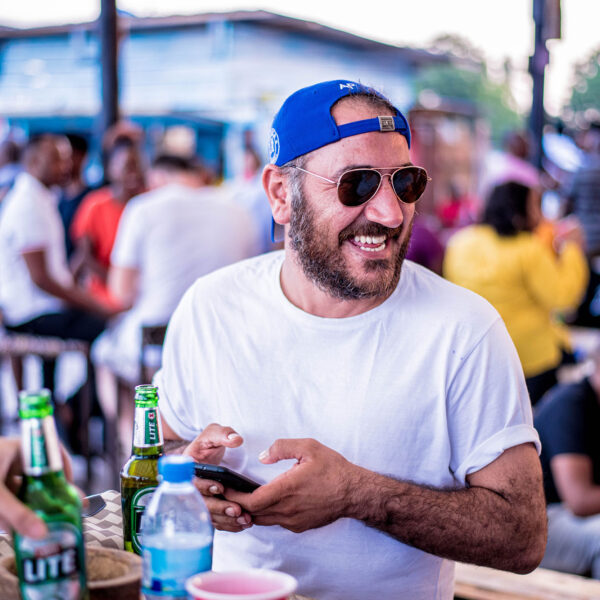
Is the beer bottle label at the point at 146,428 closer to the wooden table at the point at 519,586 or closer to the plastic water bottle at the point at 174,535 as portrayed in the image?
the plastic water bottle at the point at 174,535

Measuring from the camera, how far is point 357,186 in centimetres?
179

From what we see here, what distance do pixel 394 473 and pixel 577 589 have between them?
1179 millimetres

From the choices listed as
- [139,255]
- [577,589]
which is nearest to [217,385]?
[577,589]

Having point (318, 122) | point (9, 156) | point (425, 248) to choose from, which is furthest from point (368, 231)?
point (9, 156)

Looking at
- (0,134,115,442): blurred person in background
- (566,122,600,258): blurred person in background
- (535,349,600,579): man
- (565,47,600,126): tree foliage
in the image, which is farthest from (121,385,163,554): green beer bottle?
(565,47,600,126): tree foliage

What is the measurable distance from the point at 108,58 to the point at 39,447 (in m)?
5.31

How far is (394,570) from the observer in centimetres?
174

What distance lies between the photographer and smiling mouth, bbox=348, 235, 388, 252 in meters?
1.82

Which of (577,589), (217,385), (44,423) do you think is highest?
(44,423)

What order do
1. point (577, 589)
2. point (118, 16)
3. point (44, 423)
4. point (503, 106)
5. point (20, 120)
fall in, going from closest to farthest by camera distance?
point (44, 423)
point (577, 589)
point (118, 16)
point (20, 120)
point (503, 106)

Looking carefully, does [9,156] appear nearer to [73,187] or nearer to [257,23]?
[73,187]

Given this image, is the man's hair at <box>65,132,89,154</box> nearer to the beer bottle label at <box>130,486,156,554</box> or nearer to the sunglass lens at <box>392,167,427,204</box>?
the sunglass lens at <box>392,167,427,204</box>

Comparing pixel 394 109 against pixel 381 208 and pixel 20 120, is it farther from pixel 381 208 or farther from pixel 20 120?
pixel 20 120

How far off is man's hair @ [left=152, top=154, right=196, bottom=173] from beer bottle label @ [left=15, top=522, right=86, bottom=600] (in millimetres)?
3870
